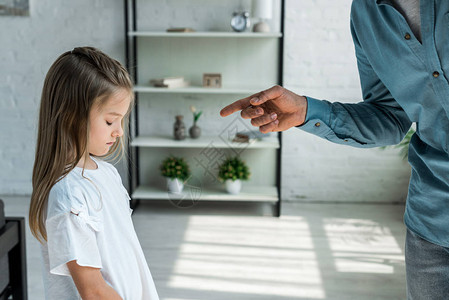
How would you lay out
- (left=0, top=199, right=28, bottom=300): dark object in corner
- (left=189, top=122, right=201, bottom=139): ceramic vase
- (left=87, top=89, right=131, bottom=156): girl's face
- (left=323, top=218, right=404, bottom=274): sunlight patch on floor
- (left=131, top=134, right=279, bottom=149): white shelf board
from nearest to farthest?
(left=87, top=89, right=131, bottom=156): girl's face, (left=0, top=199, right=28, bottom=300): dark object in corner, (left=323, top=218, right=404, bottom=274): sunlight patch on floor, (left=131, top=134, right=279, bottom=149): white shelf board, (left=189, top=122, right=201, bottom=139): ceramic vase

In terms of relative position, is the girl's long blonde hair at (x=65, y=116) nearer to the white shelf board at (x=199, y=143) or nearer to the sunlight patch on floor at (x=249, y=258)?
the sunlight patch on floor at (x=249, y=258)

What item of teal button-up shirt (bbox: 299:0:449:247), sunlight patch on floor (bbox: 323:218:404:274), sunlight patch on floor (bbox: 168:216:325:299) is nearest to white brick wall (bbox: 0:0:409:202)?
sunlight patch on floor (bbox: 323:218:404:274)

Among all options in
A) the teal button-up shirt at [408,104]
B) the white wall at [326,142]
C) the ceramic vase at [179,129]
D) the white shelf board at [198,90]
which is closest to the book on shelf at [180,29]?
the white shelf board at [198,90]

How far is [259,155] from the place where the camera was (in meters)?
3.64

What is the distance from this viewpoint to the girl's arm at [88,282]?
3.10 feet

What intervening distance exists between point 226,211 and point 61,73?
256 centimetres

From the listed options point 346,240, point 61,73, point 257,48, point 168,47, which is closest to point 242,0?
point 257,48

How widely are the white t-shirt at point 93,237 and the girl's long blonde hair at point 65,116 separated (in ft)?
0.11

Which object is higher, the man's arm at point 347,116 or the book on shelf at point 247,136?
the man's arm at point 347,116

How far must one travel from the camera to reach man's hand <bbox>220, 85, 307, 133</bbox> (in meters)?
1.05

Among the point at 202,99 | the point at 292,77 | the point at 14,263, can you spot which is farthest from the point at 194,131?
the point at 14,263

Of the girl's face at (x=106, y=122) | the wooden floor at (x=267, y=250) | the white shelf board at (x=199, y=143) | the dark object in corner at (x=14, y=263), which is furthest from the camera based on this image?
the white shelf board at (x=199, y=143)

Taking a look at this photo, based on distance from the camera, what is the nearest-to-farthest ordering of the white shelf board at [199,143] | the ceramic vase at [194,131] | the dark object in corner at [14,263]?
1. the dark object in corner at [14,263]
2. the white shelf board at [199,143]
3. the ceramic vase at [194,131]

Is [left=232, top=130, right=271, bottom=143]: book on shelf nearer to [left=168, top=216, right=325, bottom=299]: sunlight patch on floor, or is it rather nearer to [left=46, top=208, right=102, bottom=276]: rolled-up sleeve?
[left=168, top=216, right=325, bottom=299]: sunlight patch on floor
